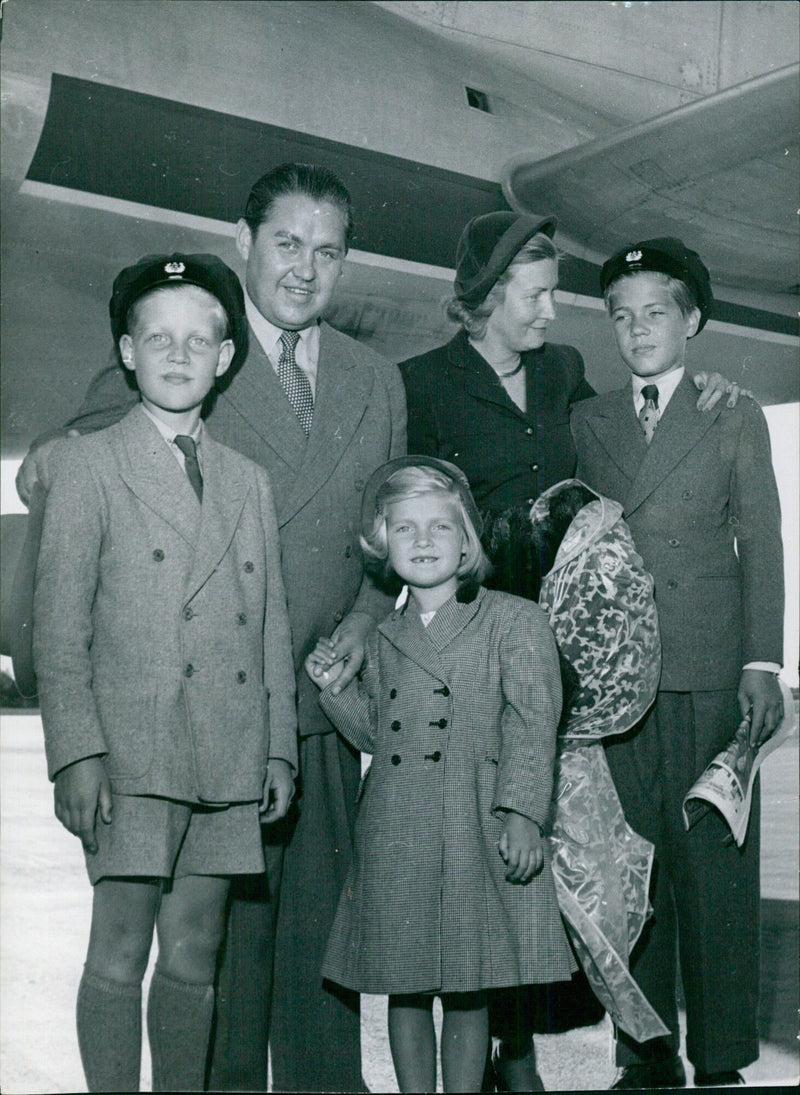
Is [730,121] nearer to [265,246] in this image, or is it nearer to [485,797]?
[265,246]

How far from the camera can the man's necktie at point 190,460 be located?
5.59ft

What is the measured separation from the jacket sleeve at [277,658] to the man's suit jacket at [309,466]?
0.05 metres

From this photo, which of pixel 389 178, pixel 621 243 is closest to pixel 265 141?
pixel 389 178

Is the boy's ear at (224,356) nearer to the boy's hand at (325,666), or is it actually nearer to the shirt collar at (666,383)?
the boy's hand at (325,666)

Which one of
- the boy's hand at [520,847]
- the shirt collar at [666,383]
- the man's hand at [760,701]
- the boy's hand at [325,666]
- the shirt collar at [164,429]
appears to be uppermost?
the shirt collar at [666,383]

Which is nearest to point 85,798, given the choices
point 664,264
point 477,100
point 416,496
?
point 416,496

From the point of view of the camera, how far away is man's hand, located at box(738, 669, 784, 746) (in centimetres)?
193

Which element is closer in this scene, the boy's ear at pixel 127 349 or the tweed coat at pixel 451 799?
the tweed coat at pixel 451 799

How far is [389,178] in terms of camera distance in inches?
95.2

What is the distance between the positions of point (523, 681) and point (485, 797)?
0.20 m

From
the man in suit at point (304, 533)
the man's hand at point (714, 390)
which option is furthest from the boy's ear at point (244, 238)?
the man's hand at point (714, 390)

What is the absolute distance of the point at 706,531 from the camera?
1978 mm

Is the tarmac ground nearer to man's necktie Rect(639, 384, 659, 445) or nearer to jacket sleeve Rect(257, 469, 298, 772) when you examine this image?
jacket sleeve Rect(257, 469, 298, 772)

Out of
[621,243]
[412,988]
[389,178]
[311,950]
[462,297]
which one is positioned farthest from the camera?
[389,178]
